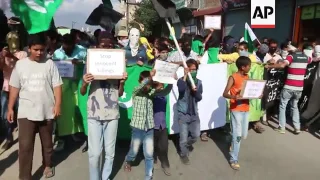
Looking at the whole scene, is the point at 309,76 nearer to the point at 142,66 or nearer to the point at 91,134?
the point at 142,66

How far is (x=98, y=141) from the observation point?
11.9 feet

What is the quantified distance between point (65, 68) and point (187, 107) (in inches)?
78.6

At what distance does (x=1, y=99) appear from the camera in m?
5.48

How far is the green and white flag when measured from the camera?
4503mm

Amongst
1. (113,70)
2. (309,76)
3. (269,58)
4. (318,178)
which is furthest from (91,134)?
(309,76)

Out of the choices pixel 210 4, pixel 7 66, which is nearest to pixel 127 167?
pixel 7 66

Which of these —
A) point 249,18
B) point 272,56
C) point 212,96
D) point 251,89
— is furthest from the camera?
point 249,18

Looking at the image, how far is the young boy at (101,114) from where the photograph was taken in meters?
3.58

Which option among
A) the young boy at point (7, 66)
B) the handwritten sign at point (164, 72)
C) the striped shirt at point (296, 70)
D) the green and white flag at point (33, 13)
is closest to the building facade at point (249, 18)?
the striped shirt at point (296, 70)

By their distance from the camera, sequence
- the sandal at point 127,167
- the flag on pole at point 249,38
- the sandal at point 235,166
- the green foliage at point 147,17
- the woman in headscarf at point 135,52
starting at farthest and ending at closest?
the green foliage at point 147,17
the flag on pole at point 249,38
the woman in headscarf at point 135,52
the sandal at point 235,166
the sandal at point 127,167

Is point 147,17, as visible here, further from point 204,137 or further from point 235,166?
point 235,166

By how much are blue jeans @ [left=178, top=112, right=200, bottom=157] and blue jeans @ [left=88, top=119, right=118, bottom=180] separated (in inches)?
52.4

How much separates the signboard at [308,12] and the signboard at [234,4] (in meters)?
3.16

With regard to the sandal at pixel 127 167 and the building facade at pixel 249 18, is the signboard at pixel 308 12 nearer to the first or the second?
the building facade at pixel 249 18
